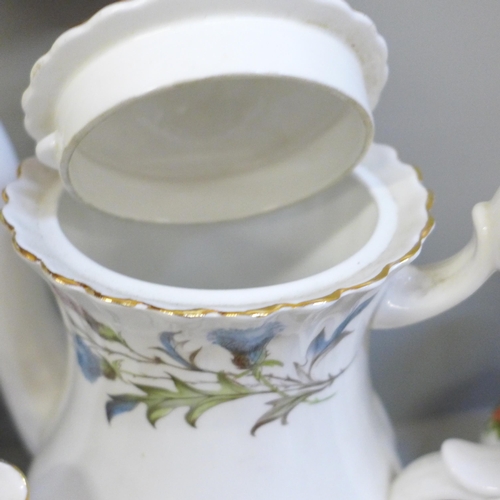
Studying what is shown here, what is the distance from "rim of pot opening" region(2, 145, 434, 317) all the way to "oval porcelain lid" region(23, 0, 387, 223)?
0.03 meters

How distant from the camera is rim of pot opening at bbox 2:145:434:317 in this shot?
26cm

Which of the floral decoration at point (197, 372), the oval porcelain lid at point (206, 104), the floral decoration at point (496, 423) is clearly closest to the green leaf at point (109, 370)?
the floral decoration at point (197, 372)

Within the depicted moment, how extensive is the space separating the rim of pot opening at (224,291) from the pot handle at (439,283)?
0.10 feet

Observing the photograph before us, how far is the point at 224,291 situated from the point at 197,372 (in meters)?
0.05

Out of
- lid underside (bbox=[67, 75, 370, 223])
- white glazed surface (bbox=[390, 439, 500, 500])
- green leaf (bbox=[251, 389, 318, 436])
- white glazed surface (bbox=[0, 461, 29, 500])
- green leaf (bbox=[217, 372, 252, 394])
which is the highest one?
lid underside (bbox=[67, 75, 370, 223])

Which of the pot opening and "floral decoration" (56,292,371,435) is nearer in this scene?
"floral decoration" (56,292,371,435)

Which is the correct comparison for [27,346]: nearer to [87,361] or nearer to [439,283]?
[87,361]

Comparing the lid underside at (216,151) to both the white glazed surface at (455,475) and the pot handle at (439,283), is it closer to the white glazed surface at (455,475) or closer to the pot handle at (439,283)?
the pot handle at (439,283)

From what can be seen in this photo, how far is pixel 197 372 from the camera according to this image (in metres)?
0.28

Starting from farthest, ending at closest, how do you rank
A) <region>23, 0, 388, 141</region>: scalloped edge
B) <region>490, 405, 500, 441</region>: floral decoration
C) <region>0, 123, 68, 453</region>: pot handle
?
<region>490, 405, 500, 441</region>: floral decoration → <region>0, 123, 68, 453</region>: pot handle → <region>23, 0, 388, 141</region>: scalloped edge

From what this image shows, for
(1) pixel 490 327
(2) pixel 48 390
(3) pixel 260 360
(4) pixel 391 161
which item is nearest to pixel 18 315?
(2) pixel 48 390

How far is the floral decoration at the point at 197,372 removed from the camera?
266 mm

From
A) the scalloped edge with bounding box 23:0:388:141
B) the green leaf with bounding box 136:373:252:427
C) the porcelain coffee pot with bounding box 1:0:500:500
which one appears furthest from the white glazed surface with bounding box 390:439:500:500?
the scalloped edge with bounding box 23:0:388:141

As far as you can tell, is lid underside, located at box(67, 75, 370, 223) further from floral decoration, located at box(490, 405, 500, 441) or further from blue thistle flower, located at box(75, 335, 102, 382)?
floral decoration, located at box(490, 405, 500, 441)
